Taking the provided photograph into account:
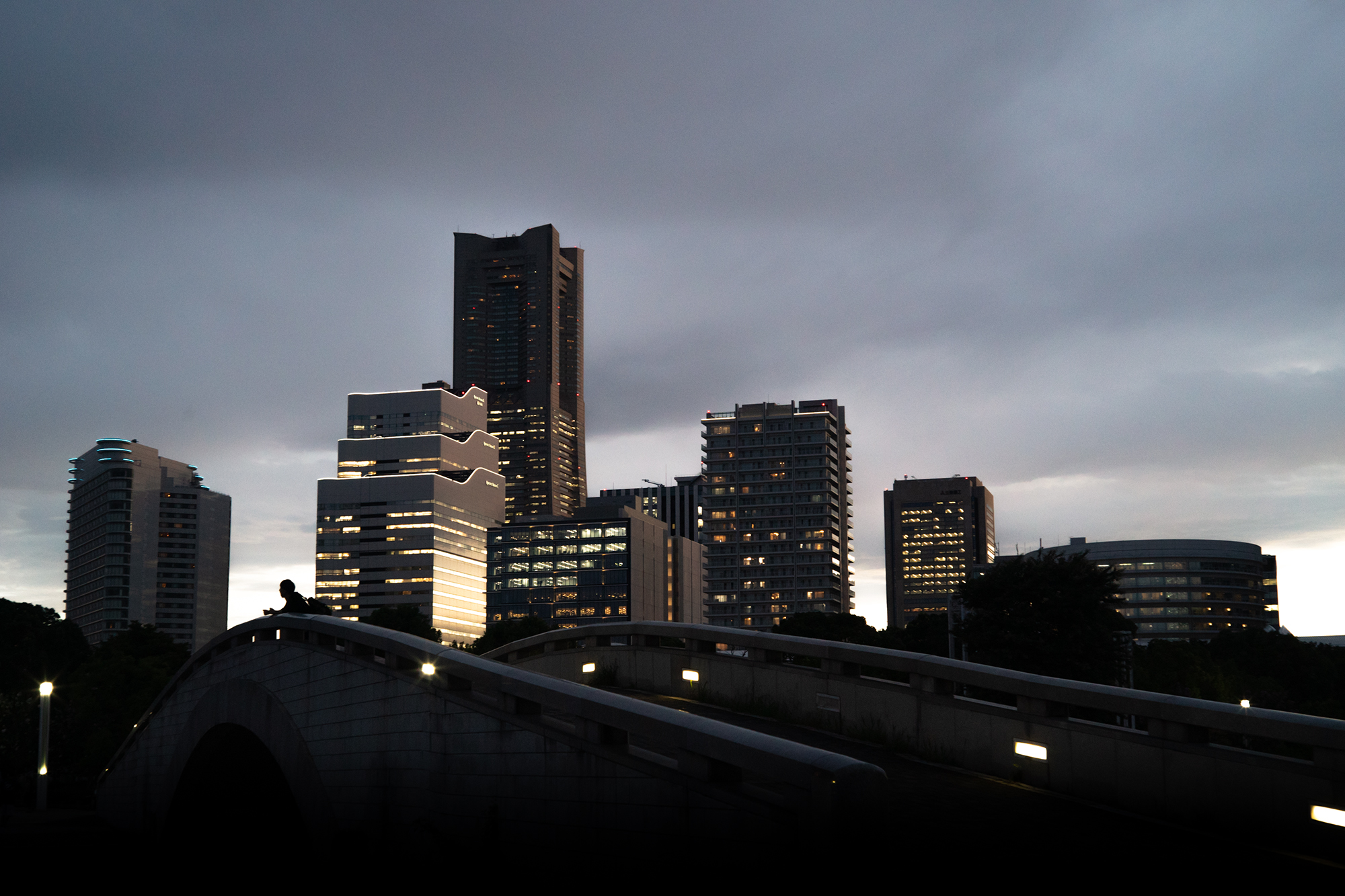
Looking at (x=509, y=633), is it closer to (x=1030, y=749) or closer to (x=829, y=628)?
(x=829, y=628)

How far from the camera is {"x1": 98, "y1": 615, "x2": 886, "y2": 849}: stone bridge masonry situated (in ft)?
34.3

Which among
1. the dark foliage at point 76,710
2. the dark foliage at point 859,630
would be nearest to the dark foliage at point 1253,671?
the dark foliage at point 859,630

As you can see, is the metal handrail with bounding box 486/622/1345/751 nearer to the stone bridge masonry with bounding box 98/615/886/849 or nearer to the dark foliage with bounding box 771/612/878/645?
the stone bridge masonry with bounding box 98/615/886/849

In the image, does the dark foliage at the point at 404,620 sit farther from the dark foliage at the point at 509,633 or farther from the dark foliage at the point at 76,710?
the dark foliage at the point at 76,710

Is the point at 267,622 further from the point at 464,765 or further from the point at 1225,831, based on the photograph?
the point at 1225,831

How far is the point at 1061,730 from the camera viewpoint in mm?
14391

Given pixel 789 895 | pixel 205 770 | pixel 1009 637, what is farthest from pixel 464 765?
pixel 1009 637

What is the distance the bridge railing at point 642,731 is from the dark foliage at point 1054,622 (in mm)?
25181

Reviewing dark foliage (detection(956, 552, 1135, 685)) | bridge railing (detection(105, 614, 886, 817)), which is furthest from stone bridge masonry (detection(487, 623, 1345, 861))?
dark foliage (detection(956, 552, 1135, 685))

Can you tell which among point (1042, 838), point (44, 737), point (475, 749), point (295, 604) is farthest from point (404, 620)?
point (1042, 838)

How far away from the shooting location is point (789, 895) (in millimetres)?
9500

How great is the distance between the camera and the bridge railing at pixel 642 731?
9547 mm

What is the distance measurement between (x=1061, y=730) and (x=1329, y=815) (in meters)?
3.56

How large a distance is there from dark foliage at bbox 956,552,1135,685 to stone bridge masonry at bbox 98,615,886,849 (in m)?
24.3
